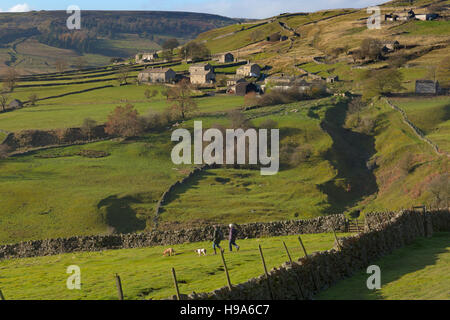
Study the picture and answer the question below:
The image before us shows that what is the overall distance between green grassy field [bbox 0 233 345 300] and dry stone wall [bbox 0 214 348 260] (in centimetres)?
208

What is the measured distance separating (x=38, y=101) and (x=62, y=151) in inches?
2154

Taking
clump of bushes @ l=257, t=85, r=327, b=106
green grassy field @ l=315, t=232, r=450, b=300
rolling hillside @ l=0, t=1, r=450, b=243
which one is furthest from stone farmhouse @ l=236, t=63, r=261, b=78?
green grassy field @ l=315, t=232, r=450, b=300

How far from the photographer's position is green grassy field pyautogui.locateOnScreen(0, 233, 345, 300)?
28.2 metres

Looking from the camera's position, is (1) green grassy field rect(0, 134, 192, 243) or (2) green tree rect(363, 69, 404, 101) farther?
(2) green tree rect(363, 69, 404, 101)

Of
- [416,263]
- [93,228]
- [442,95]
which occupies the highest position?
[442,95]

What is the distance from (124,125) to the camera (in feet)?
335

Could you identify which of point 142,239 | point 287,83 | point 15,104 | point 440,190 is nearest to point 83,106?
point 15,104

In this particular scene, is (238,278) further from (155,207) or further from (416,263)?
(155,207)

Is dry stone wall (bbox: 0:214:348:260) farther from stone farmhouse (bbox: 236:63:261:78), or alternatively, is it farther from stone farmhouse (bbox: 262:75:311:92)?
stone farmhouse (bbox: 236:63:261:78)

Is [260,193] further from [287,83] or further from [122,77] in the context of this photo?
[122,77]

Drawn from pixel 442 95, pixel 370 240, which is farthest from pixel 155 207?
pixel 442 95

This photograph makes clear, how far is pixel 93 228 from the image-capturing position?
64.4 m

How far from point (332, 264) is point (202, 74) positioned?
145843mm

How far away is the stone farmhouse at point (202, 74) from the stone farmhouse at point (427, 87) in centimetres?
6403
